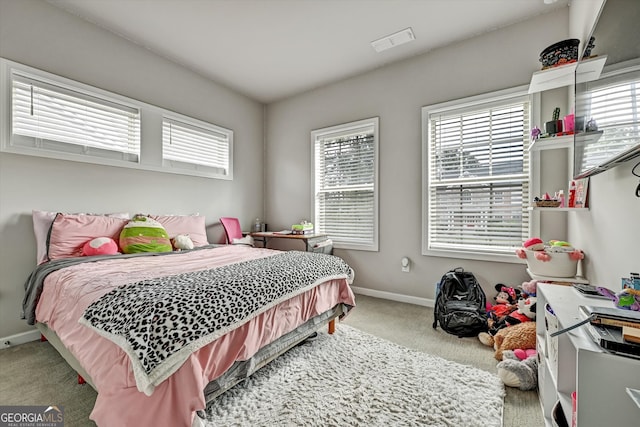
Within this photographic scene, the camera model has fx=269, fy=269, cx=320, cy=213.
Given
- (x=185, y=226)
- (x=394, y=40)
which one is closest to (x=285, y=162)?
(x=185, y=226)

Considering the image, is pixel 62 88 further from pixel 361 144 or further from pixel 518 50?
pixel 518 50

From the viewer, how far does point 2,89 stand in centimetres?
212

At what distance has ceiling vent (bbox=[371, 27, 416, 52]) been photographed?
274cm

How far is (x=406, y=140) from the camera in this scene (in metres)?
3.21

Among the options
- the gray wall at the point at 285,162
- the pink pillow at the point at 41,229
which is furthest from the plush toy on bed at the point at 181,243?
the pink pillow at the point at 41,229

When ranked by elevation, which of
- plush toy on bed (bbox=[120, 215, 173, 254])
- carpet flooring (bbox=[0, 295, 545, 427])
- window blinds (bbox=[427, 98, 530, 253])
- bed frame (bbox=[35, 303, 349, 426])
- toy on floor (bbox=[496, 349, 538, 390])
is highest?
window blinds (bbox=[427, 98, 530, 253])

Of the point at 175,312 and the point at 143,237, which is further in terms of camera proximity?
the point at 143,237

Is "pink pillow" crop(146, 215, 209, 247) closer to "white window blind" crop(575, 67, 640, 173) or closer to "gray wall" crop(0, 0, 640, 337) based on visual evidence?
"gray wall" crop(0, 0, 640, 337)

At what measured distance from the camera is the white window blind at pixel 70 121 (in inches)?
88.4

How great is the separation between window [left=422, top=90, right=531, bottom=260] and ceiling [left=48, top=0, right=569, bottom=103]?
2.35ft

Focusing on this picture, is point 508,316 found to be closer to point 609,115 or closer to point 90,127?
point 609,115

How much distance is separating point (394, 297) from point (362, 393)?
1.84 m

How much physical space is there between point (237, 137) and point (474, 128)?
10.2 feet

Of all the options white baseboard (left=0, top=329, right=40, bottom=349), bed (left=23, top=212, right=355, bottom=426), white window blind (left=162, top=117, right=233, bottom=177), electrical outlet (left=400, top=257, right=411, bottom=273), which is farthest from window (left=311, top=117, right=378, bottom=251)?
white baseboard (left=0, top=329, right=40, bottom=349)
